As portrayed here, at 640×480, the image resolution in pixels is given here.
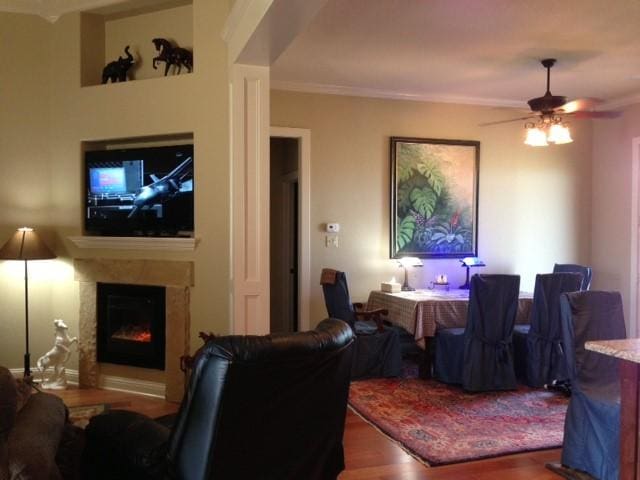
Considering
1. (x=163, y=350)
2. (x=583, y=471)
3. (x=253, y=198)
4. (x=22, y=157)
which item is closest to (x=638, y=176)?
(x=583, y=471)

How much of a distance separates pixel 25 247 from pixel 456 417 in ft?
11.3

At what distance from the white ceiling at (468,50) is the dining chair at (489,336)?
1.83 metres

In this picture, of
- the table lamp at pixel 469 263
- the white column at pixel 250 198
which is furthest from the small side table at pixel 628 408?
the table lamp at pixel 469 263

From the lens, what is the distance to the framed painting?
590 cm

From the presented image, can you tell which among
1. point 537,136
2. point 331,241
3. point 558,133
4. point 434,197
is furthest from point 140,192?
point 558,133

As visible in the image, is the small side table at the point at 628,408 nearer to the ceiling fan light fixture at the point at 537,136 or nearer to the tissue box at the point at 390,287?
the ceiling fan light fixture at the point at 537,136

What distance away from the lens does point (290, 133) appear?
558 centimetres

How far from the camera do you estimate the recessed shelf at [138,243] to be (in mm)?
4281

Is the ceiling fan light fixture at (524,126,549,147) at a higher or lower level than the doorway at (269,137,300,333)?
higher

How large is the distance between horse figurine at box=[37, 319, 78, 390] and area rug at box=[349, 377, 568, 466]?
7.58 ft

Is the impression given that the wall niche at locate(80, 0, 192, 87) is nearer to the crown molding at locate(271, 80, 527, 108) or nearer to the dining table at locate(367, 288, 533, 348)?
the crown molding at locate(271, 80, 527, 108)

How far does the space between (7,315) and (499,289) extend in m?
4.05

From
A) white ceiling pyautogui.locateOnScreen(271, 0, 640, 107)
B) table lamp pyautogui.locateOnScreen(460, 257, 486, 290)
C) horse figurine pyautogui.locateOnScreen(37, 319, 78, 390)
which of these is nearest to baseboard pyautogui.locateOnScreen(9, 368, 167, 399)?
horse figurine pyautogui.locateOnScreen(37, 319, 78, 390)

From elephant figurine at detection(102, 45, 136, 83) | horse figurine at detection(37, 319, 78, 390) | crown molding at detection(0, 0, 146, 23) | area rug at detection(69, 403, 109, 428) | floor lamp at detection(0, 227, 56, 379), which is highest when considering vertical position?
crown molding at detection(0, 0, 146, 23)
